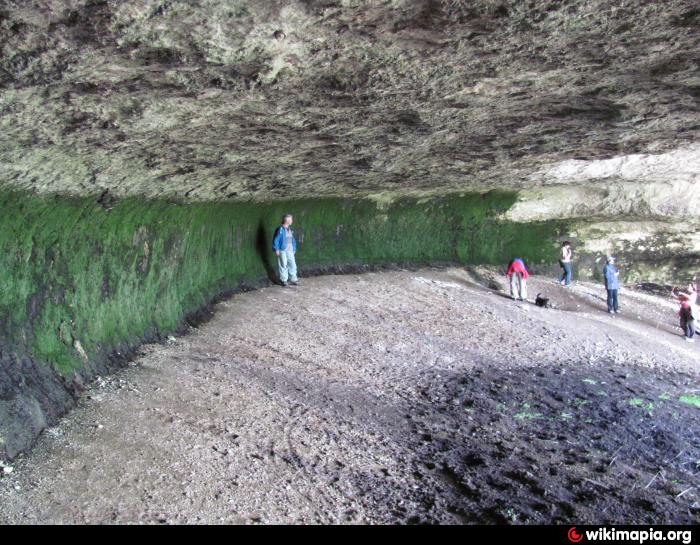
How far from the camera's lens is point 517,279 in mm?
14398

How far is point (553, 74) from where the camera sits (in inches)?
220

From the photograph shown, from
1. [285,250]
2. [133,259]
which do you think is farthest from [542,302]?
[133,259]

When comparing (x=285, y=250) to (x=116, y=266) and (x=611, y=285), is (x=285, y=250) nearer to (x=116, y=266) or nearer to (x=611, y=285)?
(x=116, y=266)

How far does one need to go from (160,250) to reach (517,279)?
793 cm

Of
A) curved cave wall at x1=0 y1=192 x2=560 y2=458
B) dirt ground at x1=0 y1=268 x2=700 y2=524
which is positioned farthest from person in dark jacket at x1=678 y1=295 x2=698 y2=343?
curved cave wall at x1=0 y1=192 x2=560 y2=458

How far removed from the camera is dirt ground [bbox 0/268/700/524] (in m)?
5.00

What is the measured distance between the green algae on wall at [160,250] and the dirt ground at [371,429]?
2.01ft

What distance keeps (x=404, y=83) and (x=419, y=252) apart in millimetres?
11103
